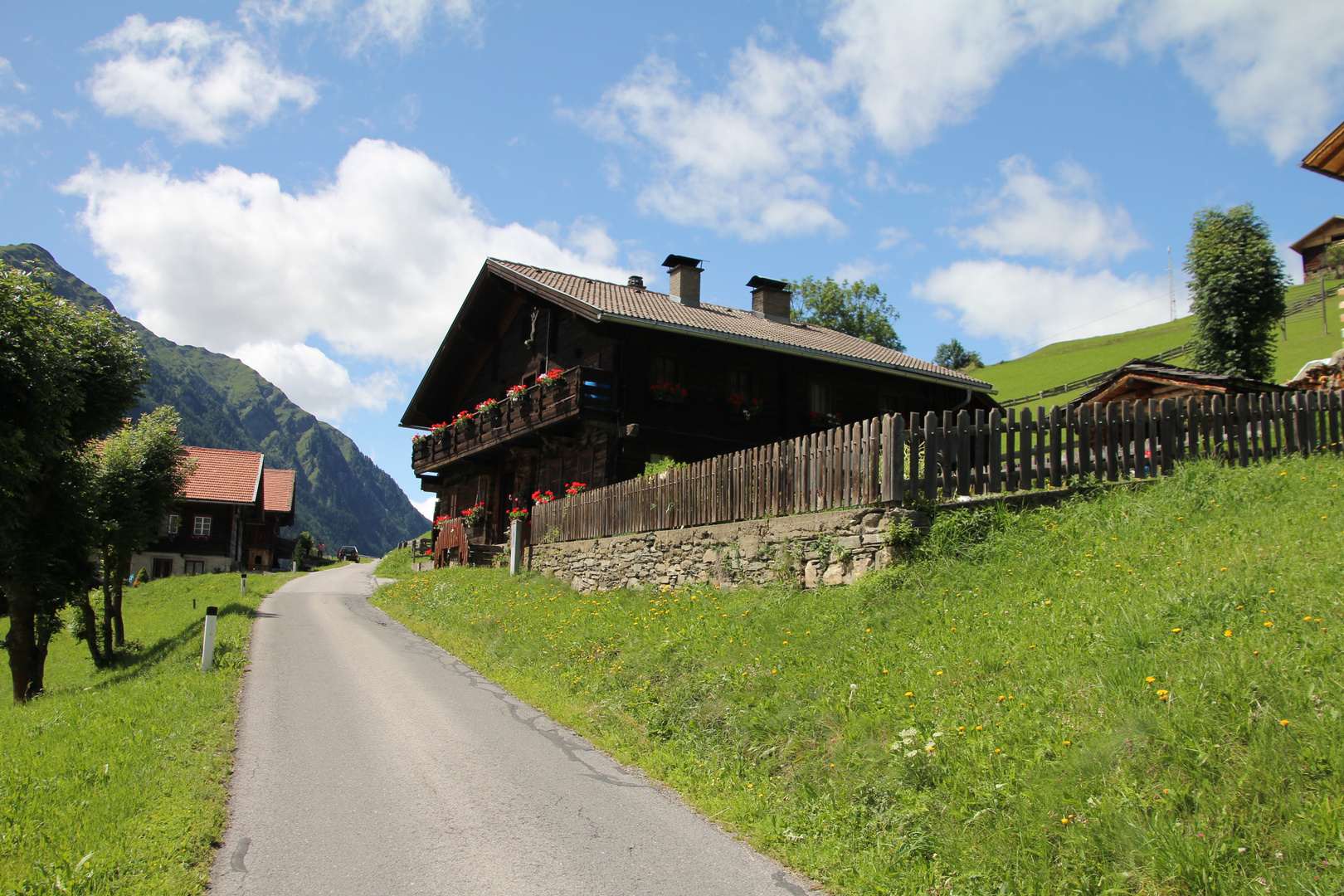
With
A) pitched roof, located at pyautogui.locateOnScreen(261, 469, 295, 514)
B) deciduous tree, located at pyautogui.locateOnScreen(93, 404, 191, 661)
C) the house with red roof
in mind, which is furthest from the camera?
pitched roof, located at pyautogui.locateOnScreen(261, 469, 295, 514)

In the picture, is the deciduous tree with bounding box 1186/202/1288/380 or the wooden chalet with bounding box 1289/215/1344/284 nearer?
the deciduous tree with bounding box 1186/202/1288/380

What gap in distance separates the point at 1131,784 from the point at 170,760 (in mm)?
7550

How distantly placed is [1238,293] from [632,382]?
2363cm

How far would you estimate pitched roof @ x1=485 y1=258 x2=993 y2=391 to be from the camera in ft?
66.6

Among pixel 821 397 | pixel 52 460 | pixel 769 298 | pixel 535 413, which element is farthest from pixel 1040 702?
pixel 769 298

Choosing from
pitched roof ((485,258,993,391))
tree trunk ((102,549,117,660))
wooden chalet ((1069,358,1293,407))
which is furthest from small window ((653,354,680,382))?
tree trunk ((102,549,117,660))

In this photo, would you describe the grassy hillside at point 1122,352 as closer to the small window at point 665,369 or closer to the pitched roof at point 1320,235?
the pitched roof at point 1320,235

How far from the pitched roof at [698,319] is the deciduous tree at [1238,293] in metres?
12.3

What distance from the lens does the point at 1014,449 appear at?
1018 centimetres

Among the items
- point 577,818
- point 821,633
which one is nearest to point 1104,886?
point 577,818

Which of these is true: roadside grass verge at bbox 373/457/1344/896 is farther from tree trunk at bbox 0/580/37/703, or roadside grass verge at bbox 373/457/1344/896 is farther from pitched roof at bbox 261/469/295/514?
pitched roof at bbox 261/469/295/514

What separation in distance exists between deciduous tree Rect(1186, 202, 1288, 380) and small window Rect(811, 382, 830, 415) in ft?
54.3

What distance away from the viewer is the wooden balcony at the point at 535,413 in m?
20.4

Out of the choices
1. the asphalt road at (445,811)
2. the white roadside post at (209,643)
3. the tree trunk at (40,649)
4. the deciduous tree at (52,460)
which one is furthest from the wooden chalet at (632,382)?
the asphalt road at (445,811)
